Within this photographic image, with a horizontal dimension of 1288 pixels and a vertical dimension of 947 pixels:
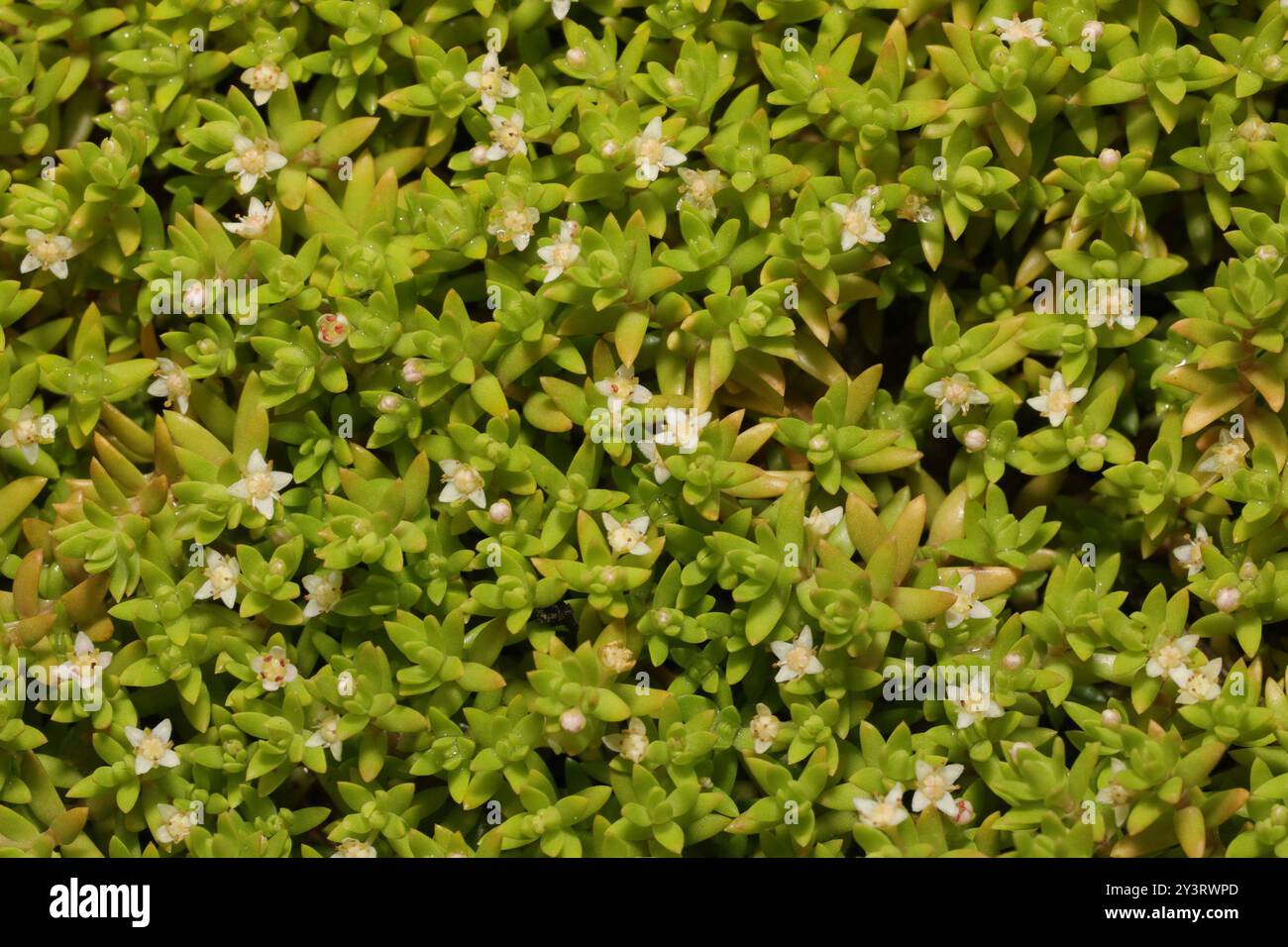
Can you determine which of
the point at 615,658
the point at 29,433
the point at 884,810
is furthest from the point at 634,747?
the point at 29,433

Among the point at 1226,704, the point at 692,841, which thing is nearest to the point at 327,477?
the point at 692,841

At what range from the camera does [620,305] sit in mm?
2506

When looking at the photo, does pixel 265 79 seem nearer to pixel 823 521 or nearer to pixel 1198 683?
pixel 823 521

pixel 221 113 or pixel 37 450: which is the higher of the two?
pixel 221 113

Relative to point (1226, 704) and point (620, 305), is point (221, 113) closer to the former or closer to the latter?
point (620, 305)

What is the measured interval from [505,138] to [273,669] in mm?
1168

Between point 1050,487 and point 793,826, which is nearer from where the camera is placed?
point 793,826

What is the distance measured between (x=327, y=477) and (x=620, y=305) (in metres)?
0.70

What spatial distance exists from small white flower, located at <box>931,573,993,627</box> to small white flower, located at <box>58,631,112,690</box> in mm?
1671

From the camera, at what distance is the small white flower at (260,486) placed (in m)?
2.45

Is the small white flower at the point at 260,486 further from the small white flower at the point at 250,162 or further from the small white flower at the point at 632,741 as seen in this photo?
the small white flower at the point at 632,741

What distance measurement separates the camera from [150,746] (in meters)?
2.43

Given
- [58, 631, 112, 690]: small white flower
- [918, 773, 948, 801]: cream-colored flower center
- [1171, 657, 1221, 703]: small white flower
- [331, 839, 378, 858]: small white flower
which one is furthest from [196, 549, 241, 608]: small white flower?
[1171, 657, 1221, 703]: small white flower

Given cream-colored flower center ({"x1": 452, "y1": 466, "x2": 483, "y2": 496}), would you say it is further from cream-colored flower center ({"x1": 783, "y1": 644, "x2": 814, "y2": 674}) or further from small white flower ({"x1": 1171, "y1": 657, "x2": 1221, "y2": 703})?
small white flower ({"x1": 1171, "y1": 657, "x2": 1221, "y2": 703})
